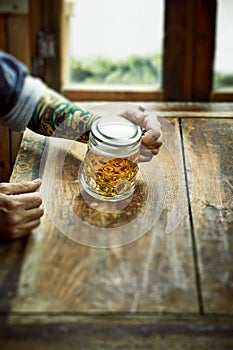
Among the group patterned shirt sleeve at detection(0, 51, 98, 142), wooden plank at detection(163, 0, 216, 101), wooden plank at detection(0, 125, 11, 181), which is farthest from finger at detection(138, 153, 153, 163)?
wooden plank at detection(163, 0, 216, 101)

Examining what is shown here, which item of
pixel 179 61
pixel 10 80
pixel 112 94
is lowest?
pixel 112 94

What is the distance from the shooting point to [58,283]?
1336 mm

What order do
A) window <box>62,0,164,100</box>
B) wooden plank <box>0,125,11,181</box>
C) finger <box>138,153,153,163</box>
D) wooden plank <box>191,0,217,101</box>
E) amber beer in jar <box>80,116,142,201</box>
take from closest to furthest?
1. amber beer in jar <box>80,116,142,201</box>
2. finger <box>138,153,153,163</box>
3. wooden plank <box>0,125,11,181</box>
4. wooden plank <box>191,0,217,101</box>
5. window <box>62,0,164,100</box>

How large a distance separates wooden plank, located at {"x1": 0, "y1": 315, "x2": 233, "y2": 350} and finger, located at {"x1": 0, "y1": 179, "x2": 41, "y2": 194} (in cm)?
39

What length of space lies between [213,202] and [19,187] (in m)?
0.44

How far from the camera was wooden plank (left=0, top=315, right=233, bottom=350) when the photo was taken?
122 centimetres

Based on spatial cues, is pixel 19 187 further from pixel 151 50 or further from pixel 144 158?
pixel 151 50

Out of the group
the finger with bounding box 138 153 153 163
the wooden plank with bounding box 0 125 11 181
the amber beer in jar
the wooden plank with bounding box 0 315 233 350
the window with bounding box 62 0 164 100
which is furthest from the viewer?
the window with bounding box 62 0 164 100

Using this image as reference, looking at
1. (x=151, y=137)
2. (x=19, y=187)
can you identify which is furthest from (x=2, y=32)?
(x=19, y=187)

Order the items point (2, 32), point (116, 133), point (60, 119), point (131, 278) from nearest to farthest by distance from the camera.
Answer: point (131, 278)
point (116, 133)
point (60, 119)
point (2, 32)

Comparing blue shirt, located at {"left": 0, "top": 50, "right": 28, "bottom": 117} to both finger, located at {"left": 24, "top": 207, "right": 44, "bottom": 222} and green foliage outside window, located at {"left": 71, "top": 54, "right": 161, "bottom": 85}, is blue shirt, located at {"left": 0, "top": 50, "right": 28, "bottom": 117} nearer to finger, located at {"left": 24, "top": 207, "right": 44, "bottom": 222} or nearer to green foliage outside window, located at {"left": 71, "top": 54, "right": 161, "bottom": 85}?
finger, located at {"left": 24, "top": 207, "right": 44, "bottom": 222}

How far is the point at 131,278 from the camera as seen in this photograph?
4.46 feet

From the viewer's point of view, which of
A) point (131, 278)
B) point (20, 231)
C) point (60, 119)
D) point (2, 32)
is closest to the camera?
point (131, 278)

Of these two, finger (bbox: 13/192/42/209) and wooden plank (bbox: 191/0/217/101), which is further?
wooden plank (bbox: 191/0/217/101)
